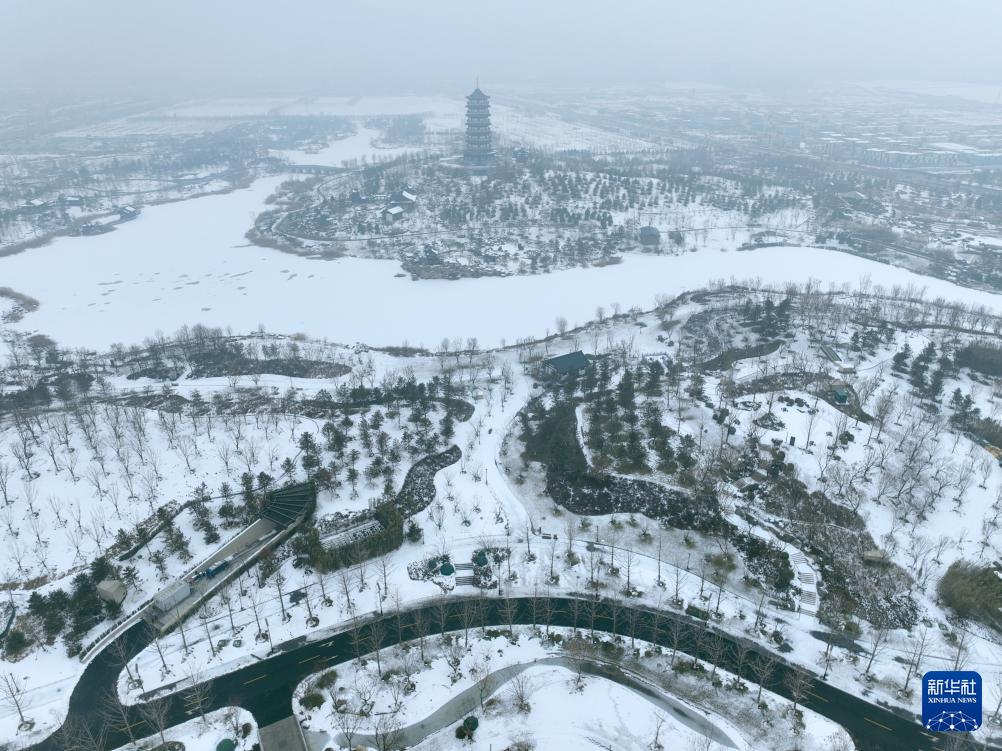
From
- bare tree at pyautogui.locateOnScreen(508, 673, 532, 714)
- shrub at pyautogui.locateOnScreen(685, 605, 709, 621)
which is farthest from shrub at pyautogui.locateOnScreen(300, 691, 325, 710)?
shrub at pyautogui.locateOnScreen(685, 605, 709, 621)

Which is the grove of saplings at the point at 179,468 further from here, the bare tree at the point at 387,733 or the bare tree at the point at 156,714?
the bare tree at the point at 387,733

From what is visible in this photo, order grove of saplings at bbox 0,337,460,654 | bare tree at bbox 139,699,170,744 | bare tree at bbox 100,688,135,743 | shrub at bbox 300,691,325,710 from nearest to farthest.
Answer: bare tree at bbox 139,699,170,744, bare tree at bbox 100,688,135,743, shrub at bbox 300,691,325,710, grove of saplings at bbox 0,337,460,654

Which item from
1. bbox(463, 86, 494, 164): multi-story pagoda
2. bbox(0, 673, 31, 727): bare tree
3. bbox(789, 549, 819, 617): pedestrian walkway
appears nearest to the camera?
bbox(0, 673, 31, 727): bare tree

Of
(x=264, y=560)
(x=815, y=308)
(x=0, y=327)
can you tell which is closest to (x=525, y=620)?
(x=264, y=560)

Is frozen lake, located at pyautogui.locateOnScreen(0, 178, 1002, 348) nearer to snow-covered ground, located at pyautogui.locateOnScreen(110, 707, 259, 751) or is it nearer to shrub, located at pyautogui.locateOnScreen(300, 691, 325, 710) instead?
shrub, located at pyautogui.locateOnScreen(300, 691, 325, 710)

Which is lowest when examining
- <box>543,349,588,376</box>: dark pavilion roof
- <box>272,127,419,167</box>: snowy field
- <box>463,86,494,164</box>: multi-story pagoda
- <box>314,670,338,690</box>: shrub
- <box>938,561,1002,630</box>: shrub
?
<box>314,670,338,690</box>: shrub

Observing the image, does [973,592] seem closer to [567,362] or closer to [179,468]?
[567,362]

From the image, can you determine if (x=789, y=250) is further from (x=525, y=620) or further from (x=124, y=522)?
(x=124, y=522)
